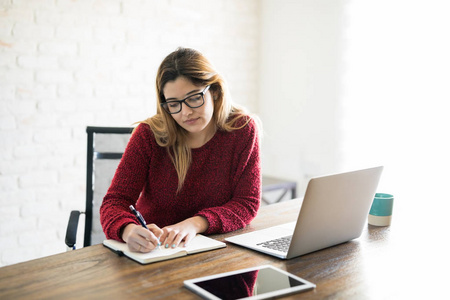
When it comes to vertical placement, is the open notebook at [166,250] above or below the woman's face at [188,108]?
below

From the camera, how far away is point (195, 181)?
66.1 inches

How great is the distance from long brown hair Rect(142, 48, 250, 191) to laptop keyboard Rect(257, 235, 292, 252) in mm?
407

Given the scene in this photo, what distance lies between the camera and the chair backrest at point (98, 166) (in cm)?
188

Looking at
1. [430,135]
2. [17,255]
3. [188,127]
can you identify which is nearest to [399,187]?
[430,135]

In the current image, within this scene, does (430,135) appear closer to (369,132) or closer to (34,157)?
(369,132)

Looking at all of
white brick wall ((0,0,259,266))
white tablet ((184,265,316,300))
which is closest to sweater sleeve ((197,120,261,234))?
white tablet ((184,265,316,300))

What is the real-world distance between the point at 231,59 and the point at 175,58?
1.67 metres

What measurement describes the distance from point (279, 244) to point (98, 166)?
0.87 metres

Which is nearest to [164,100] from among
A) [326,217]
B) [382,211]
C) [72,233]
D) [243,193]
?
[243,193]

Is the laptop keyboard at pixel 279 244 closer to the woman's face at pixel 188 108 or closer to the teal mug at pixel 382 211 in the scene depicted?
the teal mug at pixel 382 211

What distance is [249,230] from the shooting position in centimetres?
153

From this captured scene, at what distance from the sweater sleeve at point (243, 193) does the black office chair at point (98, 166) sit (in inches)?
19.4

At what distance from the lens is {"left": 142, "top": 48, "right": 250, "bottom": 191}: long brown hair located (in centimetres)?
157

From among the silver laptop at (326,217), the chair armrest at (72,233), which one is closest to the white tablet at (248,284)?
the silver laptop at (326,217)
